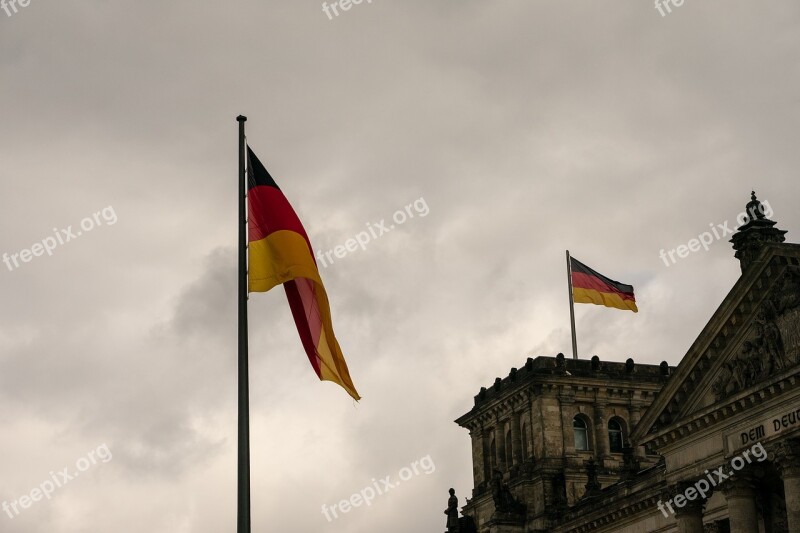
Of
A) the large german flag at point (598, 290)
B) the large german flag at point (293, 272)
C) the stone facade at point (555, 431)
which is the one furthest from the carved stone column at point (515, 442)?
the large german flag at point (293, 272)

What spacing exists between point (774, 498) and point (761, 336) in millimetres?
6219

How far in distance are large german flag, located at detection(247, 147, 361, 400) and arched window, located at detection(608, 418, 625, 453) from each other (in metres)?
50.5

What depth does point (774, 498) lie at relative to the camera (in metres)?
43.8

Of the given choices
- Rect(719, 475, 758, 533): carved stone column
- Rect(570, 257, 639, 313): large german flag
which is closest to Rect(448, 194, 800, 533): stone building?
Rect(719, 475, 758, 533): carved stone column

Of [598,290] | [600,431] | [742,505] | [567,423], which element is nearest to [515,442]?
[567,423]

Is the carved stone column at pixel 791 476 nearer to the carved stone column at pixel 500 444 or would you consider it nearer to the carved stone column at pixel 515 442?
the carved stone column at pixel 515 442

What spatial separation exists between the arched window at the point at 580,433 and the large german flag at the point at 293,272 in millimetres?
49313

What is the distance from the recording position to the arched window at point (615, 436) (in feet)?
242

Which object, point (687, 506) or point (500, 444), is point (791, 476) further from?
point (500, 444)

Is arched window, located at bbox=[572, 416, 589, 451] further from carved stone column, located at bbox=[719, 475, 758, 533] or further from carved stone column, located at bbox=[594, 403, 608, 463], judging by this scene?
carved stone column, located at bbox=[719, 475, 758, 533]

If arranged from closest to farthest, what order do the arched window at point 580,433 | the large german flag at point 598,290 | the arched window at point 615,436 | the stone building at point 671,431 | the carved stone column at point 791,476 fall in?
1. the carved stone column at point 791,476
2. the stone building at point 671,431
3. the large german flag at point 598,290
4. the arched window at point 580,433
5. the arched window at point 615,436

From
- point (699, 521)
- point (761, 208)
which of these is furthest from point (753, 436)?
point (761, 208)

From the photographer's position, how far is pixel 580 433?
241 ft

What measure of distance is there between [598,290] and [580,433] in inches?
337
